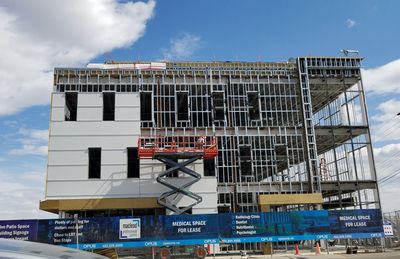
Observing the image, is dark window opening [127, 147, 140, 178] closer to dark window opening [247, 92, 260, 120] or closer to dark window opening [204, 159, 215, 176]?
dark window opening [204, 159, 215, 176]

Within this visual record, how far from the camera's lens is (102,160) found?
3669 centimetres

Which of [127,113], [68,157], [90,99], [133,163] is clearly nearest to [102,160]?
[133,163]

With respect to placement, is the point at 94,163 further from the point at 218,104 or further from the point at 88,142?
the point at 218,104

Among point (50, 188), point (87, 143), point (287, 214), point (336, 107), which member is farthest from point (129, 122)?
point (336, 107)

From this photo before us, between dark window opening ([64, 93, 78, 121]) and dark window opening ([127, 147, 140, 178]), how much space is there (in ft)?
22.9

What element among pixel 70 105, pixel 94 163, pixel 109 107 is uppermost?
pixel 70 105

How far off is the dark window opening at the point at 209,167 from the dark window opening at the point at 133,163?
599cm

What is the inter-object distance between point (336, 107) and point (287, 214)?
21828 mm

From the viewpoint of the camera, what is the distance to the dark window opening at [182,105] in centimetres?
4003

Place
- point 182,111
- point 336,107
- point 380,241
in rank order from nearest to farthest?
point 380,241 < point 182,111 < point 336,107

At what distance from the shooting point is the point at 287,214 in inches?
1059

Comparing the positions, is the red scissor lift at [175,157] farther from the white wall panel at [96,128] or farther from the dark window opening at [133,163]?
the white wall panel at [96,128]

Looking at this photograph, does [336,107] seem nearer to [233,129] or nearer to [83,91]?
[233,129]

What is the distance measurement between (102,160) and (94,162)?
3.81ft
